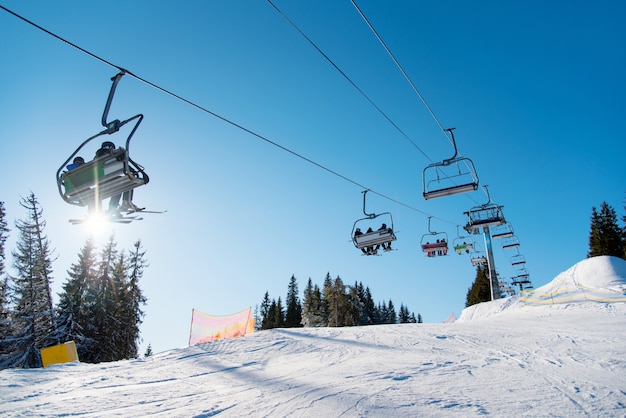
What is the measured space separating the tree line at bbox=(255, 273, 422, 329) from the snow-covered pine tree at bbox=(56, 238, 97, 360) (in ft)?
117

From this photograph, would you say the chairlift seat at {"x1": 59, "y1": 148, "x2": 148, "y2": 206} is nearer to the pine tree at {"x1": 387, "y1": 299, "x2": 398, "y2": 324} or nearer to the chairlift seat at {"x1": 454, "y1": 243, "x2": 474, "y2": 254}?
the chairlift seat at {"x1": 454, "y1": 243, "x2": 474, "y2": 254}

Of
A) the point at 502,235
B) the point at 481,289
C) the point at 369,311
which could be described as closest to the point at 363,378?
the point at 502,235

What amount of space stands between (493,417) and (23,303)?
32.2 metres

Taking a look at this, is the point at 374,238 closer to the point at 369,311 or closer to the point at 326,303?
the point at 326,303

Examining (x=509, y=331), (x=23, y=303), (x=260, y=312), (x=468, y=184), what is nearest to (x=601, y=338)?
(x=509, y=331)

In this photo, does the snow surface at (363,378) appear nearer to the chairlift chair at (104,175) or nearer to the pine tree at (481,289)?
the chairlift chair at (104,175)

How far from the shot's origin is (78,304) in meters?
29.6

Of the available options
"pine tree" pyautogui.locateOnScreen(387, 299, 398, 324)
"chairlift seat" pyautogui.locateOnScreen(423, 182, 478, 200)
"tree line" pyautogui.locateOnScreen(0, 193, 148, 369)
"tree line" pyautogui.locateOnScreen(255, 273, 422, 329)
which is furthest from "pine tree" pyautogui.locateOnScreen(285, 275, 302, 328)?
"chairlift seat" pyautogui.locateOnScreen(423, 182, 478, 200)

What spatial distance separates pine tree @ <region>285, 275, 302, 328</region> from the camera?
69.1 m

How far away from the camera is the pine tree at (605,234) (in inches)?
2120

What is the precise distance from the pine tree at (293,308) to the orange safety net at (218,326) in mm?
49528

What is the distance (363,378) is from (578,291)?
2283 cm

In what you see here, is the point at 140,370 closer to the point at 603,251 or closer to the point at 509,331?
the point at 509,331

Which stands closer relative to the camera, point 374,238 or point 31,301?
point 374,238
